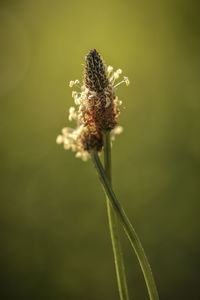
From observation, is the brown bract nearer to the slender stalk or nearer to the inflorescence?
the inflorescence

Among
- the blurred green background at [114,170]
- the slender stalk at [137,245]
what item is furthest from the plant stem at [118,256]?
the blurred green background at [114,170]

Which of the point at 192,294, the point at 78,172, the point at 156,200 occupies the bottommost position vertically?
the point at 192,294

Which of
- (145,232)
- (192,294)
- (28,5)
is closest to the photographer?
(192,294)

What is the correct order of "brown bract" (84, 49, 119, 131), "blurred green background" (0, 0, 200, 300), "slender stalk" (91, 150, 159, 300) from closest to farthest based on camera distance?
"slender stalk" (91, 150, 159, 300), "brown bract" (84, 49, 119, 131), "blurred green background" (0, 0, 200, 300)

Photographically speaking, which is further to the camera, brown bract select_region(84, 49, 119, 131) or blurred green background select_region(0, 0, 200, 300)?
blurred green background select_region(0, 0, 200, 300)

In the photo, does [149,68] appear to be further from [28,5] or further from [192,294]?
[192,294]

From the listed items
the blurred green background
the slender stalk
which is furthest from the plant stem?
the blurred green background

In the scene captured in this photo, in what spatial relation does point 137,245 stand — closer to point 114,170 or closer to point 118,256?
point 118,256

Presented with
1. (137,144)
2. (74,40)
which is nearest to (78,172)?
(137,144)

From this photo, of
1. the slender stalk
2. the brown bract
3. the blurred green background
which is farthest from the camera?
the blurred green background
